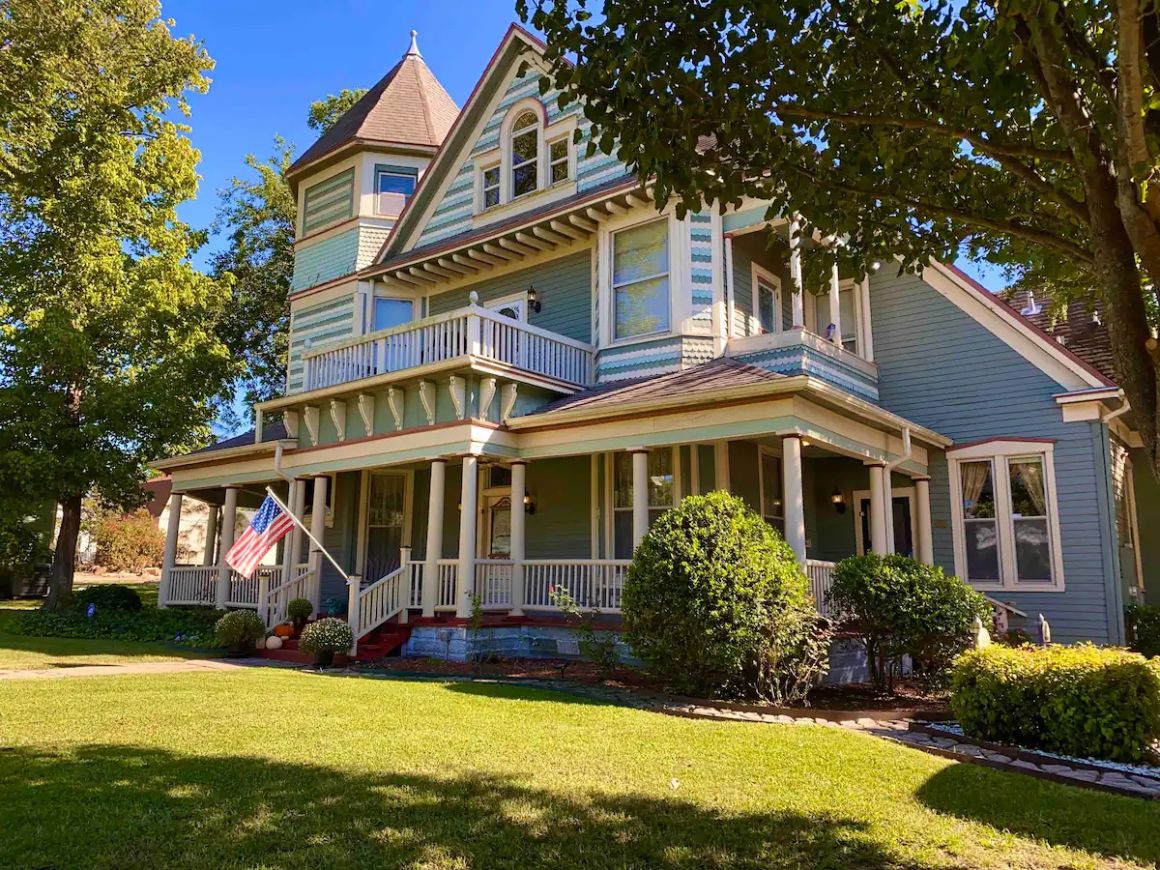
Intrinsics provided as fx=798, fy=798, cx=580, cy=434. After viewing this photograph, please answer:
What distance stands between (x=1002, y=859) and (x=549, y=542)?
11.4 m

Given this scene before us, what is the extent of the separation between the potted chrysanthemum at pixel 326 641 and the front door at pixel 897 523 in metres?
9.26

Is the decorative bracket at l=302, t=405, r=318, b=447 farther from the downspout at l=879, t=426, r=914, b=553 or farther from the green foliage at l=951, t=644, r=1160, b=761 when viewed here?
the green foliage at l=951, t=644, r=1160, b=761

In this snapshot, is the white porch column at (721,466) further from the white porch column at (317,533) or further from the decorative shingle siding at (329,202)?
the decorative shingle siding at (329,202)

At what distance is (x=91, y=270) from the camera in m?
20.8

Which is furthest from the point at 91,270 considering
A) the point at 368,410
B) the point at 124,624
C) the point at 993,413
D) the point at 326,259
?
the point at 993,413

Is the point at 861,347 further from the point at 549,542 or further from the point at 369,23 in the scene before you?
the point at 369,23

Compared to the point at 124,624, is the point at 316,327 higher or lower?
higher

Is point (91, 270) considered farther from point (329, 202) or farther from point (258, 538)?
point (258, 538)

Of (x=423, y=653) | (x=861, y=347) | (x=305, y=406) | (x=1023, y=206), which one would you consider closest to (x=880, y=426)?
(x=861, y=347)

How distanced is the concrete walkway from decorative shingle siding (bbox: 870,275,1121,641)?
11.9m

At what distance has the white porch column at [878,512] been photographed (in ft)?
40.2

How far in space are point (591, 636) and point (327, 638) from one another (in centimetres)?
417

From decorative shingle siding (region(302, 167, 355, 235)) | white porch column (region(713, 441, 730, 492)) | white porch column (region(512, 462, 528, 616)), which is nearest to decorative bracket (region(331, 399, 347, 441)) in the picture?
white porch column (region(512, 462, 528, 616))

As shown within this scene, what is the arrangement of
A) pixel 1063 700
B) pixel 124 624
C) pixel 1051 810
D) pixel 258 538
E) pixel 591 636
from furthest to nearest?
pixel 124 624
pixel 258 538
pixel 591 636
pixel 1063 700
pixel 1051 810
